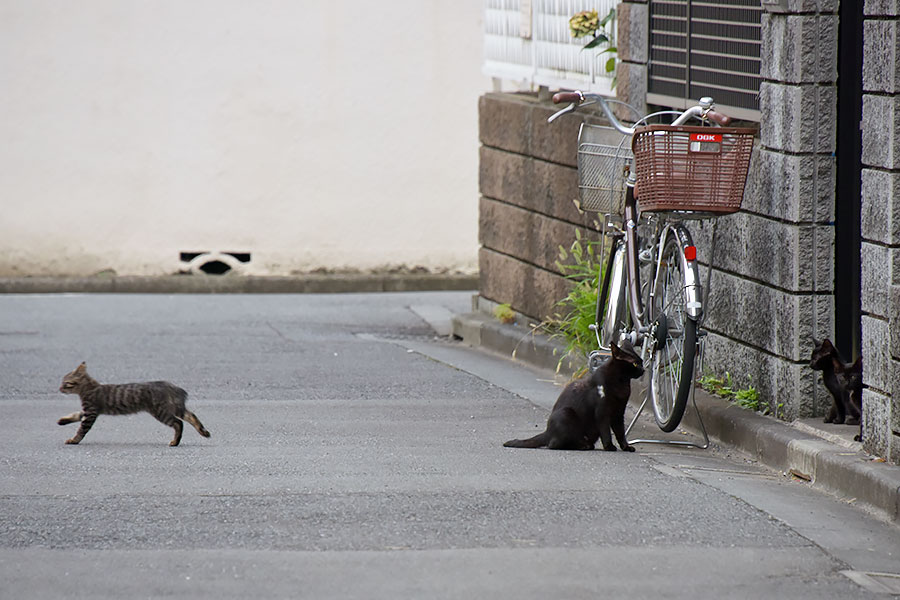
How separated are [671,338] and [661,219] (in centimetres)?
62

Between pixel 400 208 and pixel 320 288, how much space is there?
1.27 m

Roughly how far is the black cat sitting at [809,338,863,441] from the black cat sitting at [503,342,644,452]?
90cm

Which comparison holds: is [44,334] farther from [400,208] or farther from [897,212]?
[897,212]

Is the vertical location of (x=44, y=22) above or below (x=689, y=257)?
above

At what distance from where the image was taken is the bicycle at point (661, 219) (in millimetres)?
6102

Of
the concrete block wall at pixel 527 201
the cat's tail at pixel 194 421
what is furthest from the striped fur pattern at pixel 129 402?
the concrete block wall at pixel 527 201

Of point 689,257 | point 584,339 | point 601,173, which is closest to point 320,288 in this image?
point 584,339

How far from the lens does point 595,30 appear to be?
30.9 feet

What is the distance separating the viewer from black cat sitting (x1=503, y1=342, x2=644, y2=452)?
6.38 m

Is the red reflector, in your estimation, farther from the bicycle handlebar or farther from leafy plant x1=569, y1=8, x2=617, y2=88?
leafy plant x1=569, y1=8, x2=617, y2=88

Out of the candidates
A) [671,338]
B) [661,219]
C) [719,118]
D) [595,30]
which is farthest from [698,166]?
[595,30]

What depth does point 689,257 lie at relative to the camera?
6.30 meters

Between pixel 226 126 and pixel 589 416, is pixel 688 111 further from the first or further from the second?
pixel 226 126

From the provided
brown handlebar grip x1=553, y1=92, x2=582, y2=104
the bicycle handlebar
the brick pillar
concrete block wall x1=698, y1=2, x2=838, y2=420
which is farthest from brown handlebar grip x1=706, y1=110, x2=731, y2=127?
the brick pillar
